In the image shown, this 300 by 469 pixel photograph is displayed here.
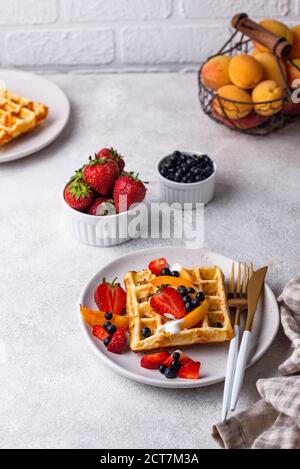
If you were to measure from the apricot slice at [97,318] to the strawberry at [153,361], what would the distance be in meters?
0.10

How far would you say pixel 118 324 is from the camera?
50.9 inches

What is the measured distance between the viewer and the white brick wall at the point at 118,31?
7.19 ft

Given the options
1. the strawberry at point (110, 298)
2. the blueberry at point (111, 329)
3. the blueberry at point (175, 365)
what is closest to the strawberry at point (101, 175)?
the strawberry at point (110, 298)

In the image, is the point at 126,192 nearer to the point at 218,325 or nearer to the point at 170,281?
the point at 170,281

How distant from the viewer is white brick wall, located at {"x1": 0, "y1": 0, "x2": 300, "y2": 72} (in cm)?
219

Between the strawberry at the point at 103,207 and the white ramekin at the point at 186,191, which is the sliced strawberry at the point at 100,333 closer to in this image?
the strawberry at the point at 103,207

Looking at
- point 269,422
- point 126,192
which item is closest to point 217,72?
point 126,192

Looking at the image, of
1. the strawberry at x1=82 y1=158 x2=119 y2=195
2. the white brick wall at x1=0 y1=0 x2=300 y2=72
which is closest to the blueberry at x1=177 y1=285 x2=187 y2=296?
the strawberry at x1=82 y1=158 x2=119 y2=195

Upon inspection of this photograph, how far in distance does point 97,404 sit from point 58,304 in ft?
0.86

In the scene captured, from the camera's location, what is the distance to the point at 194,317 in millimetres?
1241

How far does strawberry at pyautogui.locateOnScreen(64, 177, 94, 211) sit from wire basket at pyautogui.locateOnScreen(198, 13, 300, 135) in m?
0.48

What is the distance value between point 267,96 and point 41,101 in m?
0.64

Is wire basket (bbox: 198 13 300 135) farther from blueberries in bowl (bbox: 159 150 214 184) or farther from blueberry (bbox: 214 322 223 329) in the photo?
blueberry (bbox: 214 322 223 329)
